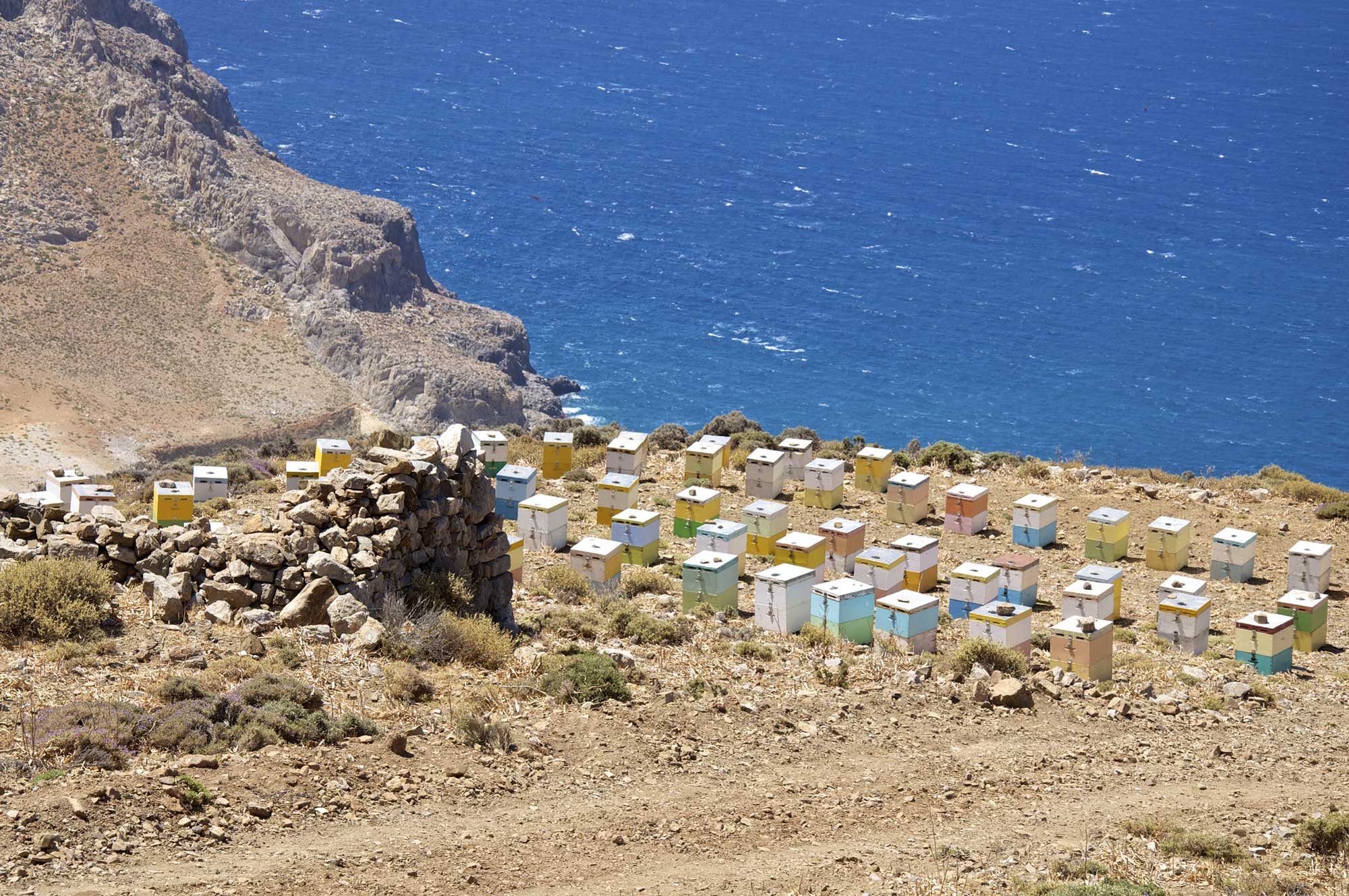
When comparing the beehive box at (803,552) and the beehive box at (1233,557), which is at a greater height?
the beehive box at (803,552)

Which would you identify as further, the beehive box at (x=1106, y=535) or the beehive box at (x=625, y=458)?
the beehive box at (x=625, y=458)

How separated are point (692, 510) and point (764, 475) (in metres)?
3.81

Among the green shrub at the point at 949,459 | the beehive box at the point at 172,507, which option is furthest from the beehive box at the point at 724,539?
the green shrub at the point at 949,459

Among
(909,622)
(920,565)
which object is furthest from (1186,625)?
(909,622)

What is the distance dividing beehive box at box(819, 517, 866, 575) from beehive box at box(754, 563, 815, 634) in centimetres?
459

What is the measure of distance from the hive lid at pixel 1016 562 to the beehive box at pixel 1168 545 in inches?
174

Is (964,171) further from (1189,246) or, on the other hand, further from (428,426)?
(428,426)

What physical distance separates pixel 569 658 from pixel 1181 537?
17.5 metres

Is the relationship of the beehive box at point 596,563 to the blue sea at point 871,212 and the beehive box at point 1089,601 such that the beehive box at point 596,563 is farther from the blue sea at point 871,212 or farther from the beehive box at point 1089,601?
the blue sea at point 871,212

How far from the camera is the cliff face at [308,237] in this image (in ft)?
304

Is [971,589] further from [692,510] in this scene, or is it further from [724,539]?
[692,510]

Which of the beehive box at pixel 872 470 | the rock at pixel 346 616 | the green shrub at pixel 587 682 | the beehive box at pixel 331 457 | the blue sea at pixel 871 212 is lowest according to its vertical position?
the blue sea at pixel 871 212

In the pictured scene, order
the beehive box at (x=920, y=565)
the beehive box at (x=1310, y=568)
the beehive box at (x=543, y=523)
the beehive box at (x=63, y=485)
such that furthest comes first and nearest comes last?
the beehive box at (x=543, y=523)
the beehive box at (x=63, y=485)
the beehive box at (x=1310, y=568)
the beehive box at (x=920, y=565)

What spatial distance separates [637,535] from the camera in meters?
29.0
